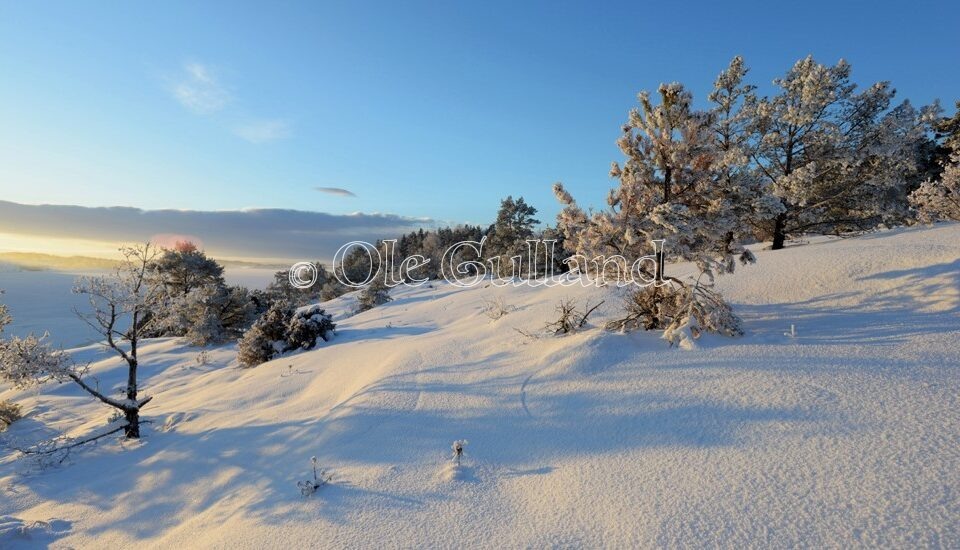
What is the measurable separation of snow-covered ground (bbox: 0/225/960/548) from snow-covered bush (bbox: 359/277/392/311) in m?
12.1

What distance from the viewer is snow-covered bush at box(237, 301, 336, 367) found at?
34.3 ft

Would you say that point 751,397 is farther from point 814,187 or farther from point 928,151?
point 928,151

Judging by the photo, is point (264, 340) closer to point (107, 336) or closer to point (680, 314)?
point (107, 336)

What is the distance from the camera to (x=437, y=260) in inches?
1769

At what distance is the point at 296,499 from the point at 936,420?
5226mm

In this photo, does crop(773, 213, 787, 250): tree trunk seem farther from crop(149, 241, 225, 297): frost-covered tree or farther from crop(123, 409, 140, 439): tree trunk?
crop(149, 241, 225, 297): frost-covered tree

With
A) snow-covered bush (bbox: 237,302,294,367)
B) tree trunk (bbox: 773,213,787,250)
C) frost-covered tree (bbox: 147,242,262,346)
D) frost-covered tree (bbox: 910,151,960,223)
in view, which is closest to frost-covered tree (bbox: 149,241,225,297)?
frost-covered tree (bbox: 147,242,262,346)

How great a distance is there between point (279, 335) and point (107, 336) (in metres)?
4.45

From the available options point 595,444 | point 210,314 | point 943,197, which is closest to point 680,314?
point 595,444

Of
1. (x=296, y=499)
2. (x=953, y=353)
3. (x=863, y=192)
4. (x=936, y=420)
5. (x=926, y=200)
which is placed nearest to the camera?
(x=936, y=420)

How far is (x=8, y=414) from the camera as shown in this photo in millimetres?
8789

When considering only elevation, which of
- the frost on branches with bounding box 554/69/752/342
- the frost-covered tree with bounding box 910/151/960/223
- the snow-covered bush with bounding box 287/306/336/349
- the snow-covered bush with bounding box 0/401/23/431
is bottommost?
the snow-covered bush with bounding box 0/401/23/431

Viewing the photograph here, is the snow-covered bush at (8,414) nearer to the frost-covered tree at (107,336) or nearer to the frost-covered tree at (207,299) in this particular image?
the frost-covered tree at (107,336)

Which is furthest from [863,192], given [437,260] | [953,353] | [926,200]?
[437,260]
